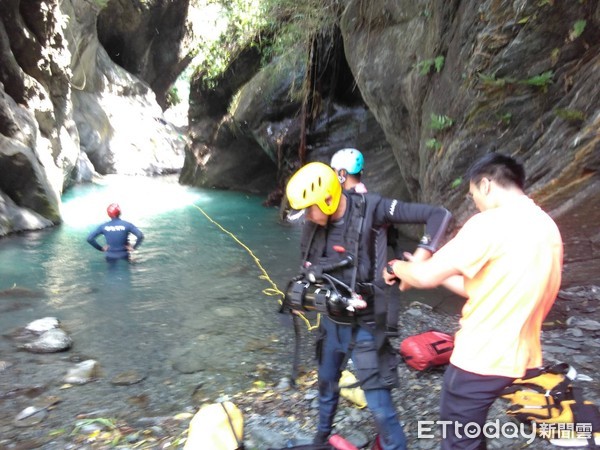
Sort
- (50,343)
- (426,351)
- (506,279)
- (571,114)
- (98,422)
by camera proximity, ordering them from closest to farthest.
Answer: (506,279), (98,422), (426,351), (571,114), (50,343)

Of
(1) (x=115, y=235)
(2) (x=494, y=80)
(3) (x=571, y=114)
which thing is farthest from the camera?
(1) (x=115, y=235)

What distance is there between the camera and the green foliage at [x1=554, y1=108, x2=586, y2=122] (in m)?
5.58

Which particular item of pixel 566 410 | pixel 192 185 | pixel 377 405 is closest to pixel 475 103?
pixel 566 410

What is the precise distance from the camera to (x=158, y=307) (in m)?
7.47

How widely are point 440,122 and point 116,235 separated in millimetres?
5882

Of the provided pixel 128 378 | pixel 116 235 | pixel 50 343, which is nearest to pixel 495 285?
pixel 128 378

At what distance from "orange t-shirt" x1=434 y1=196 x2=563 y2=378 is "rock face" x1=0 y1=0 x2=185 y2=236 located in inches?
480

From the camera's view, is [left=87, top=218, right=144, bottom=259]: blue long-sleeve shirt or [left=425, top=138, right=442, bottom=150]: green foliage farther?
[left=87, top=218, right=144, bottom=259]: blue long-sleeve shirt

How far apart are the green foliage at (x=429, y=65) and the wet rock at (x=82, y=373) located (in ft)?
21.1

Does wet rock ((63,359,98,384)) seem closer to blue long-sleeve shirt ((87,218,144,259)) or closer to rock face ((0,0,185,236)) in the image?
blue long-sleeve shirt ((87,218,144,259))

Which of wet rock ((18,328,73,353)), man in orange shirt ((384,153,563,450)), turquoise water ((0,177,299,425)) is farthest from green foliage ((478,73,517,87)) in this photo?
wet rock ((18,328,73,353))

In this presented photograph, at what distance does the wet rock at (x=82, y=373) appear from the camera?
5.14m

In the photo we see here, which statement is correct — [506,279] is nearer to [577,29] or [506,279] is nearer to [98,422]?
[98,422]

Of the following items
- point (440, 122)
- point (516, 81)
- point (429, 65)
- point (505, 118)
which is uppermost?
point (429, 65)
